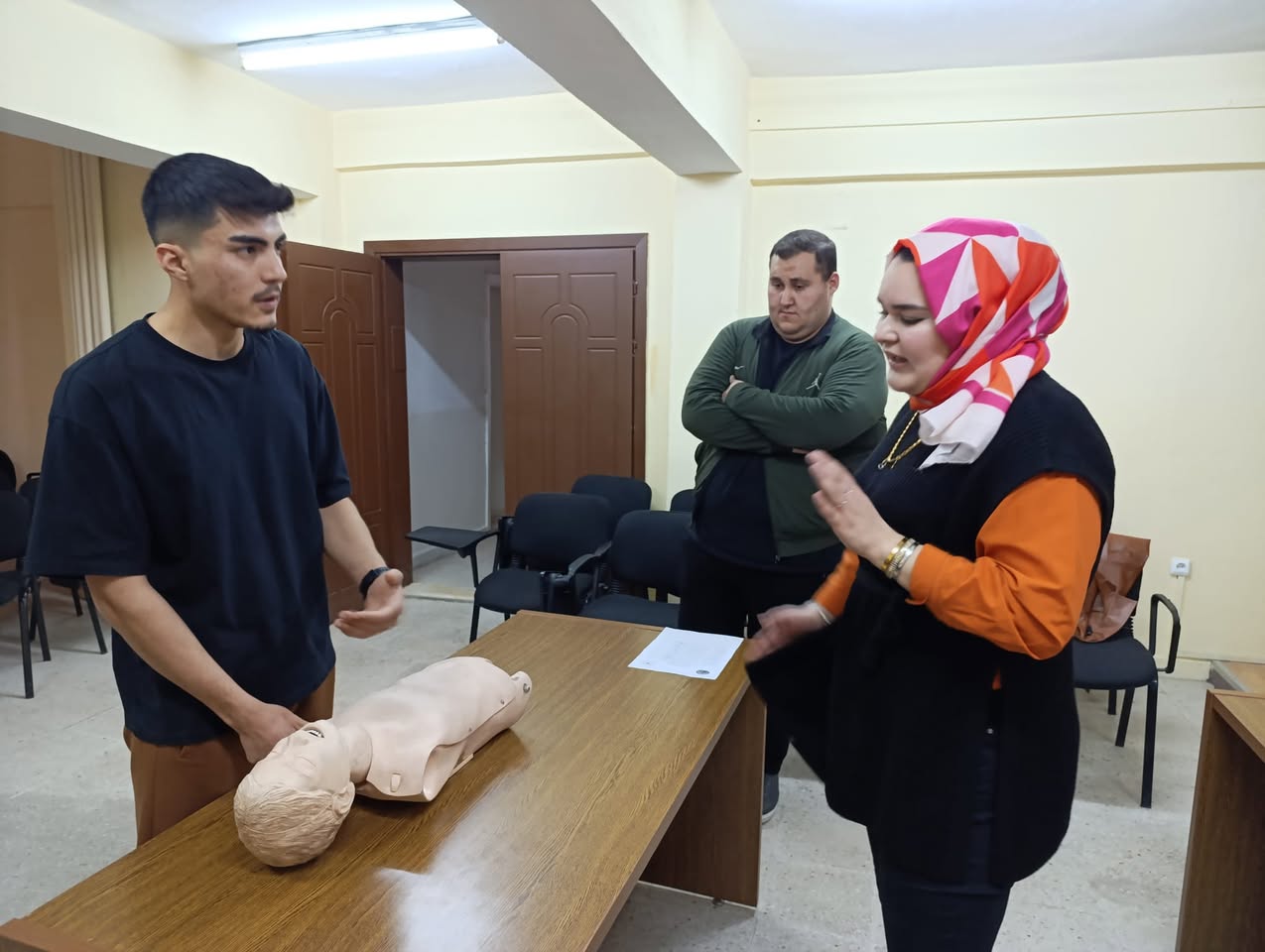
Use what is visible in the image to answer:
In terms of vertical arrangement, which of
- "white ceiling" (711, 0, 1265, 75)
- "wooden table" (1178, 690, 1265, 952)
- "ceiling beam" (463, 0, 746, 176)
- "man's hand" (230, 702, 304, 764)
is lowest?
"wooden table" (1178, 690, 1265, 952)

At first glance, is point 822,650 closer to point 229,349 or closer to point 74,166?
point 229,349

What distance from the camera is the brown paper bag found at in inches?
114

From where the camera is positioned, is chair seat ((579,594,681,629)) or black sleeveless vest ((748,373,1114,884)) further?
chair seat ((579,594,681,629))

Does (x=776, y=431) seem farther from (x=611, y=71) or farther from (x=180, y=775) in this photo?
(x=180, y=775)

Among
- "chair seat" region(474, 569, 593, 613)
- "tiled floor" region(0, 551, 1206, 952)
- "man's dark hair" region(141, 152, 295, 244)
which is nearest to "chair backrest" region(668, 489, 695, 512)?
"chair seat" region(474, 569, 593, 613)

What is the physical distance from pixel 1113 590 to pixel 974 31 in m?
2.29

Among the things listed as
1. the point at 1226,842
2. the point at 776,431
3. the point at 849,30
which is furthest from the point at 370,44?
the point at 1226,842

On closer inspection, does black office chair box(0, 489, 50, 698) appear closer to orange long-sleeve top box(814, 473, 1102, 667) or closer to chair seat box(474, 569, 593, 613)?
chair seat box(474, 569, 593, 613)

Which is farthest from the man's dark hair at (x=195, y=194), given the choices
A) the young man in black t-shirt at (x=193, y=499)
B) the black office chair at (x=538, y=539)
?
the black office chair at (x=538, y=539)

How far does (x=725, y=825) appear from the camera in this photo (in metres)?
2.10

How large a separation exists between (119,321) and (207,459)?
394 cm

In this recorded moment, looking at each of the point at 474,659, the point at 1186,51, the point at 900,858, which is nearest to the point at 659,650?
the point at 474,659

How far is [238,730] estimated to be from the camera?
4.29 ft

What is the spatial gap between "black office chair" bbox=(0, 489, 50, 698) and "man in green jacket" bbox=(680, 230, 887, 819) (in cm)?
283
